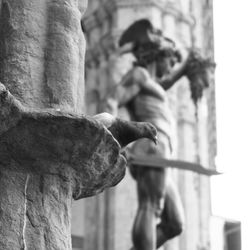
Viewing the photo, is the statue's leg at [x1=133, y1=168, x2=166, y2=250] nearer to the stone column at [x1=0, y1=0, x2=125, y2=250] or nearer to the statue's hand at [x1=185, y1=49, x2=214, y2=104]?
the statue's hand at [x1=185, y1=49, x2=214, y2=104]

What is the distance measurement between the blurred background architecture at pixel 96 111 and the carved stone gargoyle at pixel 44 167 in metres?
14.0

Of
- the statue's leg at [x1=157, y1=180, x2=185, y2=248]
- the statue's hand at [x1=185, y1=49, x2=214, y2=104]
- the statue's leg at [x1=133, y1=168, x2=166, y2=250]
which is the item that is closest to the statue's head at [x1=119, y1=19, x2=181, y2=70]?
the statue's hand at [x1=185, y1=49, x2=214, y2=104]

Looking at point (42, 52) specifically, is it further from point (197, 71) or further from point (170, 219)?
point (197, 71)

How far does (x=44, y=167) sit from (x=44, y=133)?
12cm

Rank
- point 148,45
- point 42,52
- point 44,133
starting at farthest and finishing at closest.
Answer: point 148,45 → point 42,52 → point 44,133

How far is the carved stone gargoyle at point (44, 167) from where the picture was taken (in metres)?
2.44

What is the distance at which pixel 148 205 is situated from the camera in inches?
269

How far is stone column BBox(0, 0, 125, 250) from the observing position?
246 centimetres

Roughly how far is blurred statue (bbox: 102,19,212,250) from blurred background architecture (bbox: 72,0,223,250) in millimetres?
9311

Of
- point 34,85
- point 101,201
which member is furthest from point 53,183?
point 101,201

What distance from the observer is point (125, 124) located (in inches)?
104

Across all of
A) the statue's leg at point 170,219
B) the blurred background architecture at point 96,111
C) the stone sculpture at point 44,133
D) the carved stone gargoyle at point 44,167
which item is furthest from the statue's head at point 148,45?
the blurred background architecture at point 96,111

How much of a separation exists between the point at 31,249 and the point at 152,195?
4381 millimetres

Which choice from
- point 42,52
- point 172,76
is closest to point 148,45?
point 172,76
